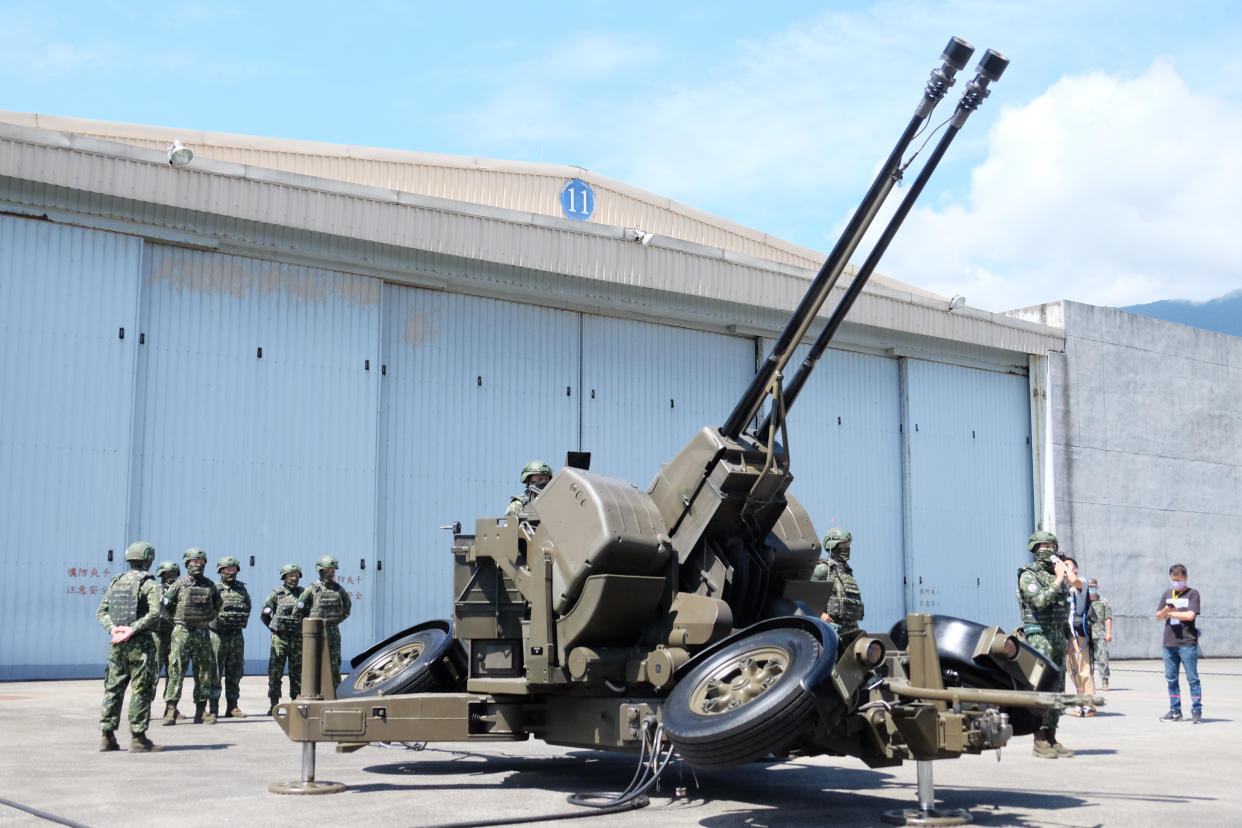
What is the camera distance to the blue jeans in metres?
13.4

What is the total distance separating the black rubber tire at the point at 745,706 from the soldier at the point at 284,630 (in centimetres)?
787

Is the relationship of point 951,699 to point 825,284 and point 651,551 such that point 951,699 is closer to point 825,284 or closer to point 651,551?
point 651,551

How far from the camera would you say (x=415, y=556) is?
810 inches

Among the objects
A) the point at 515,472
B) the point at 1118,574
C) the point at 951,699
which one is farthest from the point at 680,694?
the point at 1118,574

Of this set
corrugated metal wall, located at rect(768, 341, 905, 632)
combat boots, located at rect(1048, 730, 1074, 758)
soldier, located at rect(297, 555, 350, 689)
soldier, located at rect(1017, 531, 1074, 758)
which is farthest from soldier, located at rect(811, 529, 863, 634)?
corrugated metal wall, located at rect(768, 341, 905, 632)

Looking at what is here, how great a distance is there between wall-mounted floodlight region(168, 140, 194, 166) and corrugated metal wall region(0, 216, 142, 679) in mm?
1494

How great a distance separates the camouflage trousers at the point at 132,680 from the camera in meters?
10.2

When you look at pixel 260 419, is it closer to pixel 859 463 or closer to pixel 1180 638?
pixel 859 463

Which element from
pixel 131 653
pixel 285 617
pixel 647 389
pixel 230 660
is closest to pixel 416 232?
pixel 647 389

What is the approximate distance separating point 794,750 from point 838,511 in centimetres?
1866

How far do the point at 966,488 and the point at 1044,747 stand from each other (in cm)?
1801

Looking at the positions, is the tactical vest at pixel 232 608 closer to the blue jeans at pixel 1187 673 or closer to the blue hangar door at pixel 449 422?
the blue hangar door at pixel 449 422

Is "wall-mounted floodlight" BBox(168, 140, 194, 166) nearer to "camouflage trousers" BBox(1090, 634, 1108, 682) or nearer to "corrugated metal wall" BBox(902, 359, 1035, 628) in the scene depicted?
"camouflage trousers" BBox(1090, 634, 1108, 682)

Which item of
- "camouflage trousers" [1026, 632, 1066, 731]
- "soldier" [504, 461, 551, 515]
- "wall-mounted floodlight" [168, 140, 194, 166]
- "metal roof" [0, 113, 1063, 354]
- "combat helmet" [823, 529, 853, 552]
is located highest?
"wall-mounted floodlight" [168, 140, 194, 166]
